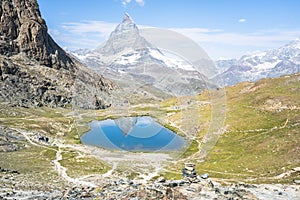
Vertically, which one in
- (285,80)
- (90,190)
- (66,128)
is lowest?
(66,128)

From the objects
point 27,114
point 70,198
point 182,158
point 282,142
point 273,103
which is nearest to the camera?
point 70,198

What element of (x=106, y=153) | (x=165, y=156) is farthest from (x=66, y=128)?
(x=165, y=156)

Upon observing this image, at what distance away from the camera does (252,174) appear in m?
69.2

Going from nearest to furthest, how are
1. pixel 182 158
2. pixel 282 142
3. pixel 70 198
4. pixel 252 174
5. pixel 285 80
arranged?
pixel 70 198 → pixel 252 174 → pixel 282 142 → pixel 182 158 → pixel 285 80

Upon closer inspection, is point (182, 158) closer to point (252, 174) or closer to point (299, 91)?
point (252, 174)

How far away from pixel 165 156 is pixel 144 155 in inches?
288

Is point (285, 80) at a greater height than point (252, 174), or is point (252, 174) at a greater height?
point (285, 80)

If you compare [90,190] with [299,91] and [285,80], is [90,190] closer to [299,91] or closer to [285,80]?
[299,91]

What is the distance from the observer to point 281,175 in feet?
206

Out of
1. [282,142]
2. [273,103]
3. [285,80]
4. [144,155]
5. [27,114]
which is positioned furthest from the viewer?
[27,114]

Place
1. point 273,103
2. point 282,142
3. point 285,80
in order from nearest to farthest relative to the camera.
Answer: point 282,142 → point 273,103 → point 285,80

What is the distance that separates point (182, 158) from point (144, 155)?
12439mm

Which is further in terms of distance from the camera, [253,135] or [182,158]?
[253,135]

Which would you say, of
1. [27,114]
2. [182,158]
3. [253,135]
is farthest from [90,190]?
[27,114]
